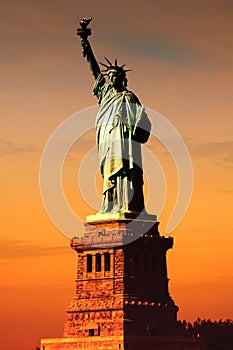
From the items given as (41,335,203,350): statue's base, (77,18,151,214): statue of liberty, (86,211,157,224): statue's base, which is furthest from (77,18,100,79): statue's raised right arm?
(41,335,203,350): statue's base

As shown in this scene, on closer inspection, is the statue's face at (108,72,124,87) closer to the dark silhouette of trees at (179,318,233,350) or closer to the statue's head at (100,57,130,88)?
the statue's head at (100,57,130,88)

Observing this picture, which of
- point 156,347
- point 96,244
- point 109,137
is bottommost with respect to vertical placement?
point 156,347

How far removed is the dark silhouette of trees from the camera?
82.0 m

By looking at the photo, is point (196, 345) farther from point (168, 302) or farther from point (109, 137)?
point (109, 137)

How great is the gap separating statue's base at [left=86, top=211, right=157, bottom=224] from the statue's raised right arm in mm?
8147

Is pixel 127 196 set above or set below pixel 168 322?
above

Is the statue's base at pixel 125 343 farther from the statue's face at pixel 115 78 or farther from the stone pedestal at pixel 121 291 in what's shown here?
the statue's face at pixel 115 78

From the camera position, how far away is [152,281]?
69.2m

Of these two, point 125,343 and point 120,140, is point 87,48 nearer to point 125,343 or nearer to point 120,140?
point 120,140

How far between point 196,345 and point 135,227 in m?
6.76

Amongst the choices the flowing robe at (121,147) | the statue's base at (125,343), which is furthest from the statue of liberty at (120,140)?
the statue's base at (125,343)

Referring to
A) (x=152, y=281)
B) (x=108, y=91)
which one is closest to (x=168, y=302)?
(x=152, y=281)

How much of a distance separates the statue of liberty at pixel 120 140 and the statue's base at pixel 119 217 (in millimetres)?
267

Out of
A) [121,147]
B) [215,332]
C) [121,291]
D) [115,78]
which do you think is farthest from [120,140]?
[215,332]
